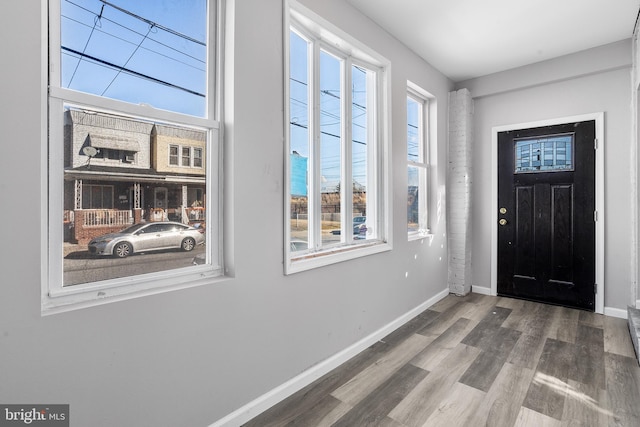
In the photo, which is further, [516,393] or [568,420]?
[516,393]

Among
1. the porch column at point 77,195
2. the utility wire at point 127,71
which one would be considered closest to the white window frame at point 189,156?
the utility wire at point 127,71

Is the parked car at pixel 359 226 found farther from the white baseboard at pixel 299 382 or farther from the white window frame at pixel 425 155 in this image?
the white window frame at pixel 425 155

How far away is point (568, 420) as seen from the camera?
1.84 m

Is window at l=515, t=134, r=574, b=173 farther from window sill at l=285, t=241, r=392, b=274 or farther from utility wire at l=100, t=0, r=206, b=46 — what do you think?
A: utility wire at l=100, t=0, r=206, b=46

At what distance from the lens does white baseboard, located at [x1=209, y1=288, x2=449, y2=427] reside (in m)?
1.82

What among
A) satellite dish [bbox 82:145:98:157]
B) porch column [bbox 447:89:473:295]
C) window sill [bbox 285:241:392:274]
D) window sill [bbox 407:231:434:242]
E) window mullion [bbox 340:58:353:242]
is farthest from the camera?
porch column [bbox 447:89:473:295]

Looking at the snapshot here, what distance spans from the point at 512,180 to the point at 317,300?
3174mm

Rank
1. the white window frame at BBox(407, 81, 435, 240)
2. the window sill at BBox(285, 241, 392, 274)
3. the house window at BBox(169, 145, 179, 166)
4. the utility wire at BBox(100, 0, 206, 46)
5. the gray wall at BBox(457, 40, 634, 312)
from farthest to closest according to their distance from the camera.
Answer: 1. the white window frame at BBox(407, 81, 435, 240)
2. the gray wall at BBox(457, 40, 634, 312)
3. the window sill at BBox(285, 241, 392, 274)
4. the house window at BBox(169, 145, 179, 166)
5. the utility wire at BBox(100, 0, 206, 46)

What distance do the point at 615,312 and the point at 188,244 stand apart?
433 centimetres

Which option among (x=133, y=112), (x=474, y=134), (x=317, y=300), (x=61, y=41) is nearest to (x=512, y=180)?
(x=474, y=134)

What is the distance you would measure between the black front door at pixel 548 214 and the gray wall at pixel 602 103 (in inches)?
6.1

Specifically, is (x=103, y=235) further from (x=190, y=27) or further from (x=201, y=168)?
(x=190, y=27)

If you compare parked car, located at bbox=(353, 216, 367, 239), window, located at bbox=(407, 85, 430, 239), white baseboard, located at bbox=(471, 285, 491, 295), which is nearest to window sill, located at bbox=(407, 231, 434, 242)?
window, located at bbox=(407, 85, 430, 239)

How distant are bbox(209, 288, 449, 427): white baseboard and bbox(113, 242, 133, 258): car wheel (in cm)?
101
